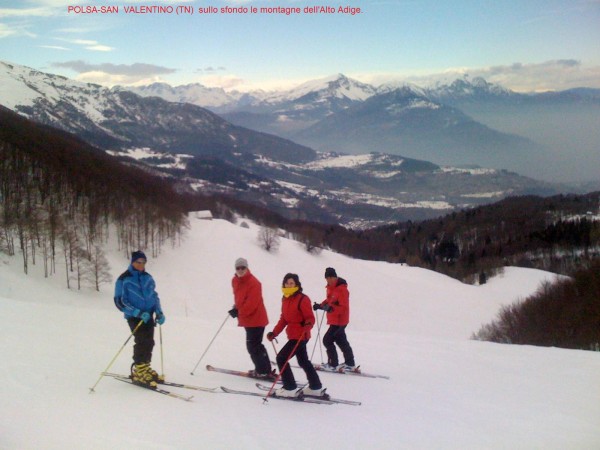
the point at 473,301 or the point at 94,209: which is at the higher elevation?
the point at 94,209

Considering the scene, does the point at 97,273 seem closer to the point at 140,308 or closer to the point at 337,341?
the point at 337,341

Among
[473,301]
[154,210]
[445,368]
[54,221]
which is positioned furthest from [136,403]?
[473,301]

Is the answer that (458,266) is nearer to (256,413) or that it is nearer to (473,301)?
(473,301)

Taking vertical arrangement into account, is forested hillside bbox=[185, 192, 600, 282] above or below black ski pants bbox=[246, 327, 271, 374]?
below

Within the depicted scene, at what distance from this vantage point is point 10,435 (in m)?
6.16

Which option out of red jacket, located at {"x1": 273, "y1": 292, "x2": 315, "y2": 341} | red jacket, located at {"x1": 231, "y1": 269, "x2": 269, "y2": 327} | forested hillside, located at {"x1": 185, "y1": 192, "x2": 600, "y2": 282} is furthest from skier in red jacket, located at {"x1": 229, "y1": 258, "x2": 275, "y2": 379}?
forested hillside, located at {"x1": 185, "y1": 192, "x2": 600, "y2": 282}

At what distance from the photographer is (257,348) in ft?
34.0

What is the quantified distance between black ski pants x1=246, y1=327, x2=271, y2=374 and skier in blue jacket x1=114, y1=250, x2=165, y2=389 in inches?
77.9

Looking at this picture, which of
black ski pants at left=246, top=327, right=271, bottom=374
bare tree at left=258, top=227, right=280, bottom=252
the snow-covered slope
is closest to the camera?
the snow-covered slope

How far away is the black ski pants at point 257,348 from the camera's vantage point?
10133 mm

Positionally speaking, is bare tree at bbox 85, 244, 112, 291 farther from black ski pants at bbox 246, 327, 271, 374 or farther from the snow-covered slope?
black ski pants at bbox 246, 327, 271, 374

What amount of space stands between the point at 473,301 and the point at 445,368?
62779 mm

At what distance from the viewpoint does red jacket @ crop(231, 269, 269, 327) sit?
989cm

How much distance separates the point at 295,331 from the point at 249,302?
4.17ft
